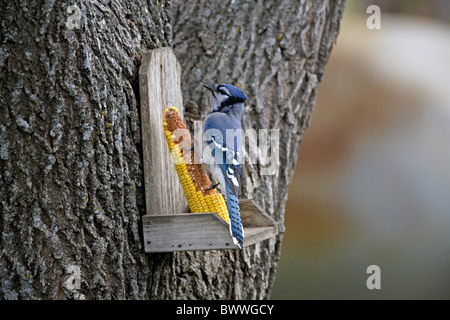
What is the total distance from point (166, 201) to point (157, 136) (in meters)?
0.36

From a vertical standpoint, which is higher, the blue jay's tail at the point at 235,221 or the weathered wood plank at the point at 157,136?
the weathered wood plank at the point at 157,136

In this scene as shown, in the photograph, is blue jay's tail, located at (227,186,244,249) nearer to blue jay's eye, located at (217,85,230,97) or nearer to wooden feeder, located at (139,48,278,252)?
wooden feeder, located at (139,48,278,252)

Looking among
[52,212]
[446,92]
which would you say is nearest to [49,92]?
[52,212]

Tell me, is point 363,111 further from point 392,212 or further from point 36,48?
point 36,48

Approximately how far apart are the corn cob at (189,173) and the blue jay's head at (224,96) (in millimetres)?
408

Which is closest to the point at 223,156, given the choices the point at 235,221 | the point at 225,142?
the point at 225,142

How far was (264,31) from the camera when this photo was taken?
4.47m

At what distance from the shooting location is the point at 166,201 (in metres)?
3.34

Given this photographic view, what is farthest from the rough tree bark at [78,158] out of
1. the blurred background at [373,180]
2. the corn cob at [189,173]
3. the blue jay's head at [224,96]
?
the blurred background at [373,180]

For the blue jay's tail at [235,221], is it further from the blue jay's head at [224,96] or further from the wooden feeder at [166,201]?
the blue jay's head at [224,96]

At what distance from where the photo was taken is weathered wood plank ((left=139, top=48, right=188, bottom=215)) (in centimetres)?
323

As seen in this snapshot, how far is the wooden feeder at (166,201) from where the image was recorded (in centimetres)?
307

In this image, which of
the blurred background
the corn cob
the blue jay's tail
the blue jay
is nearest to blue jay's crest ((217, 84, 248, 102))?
the blue jay
